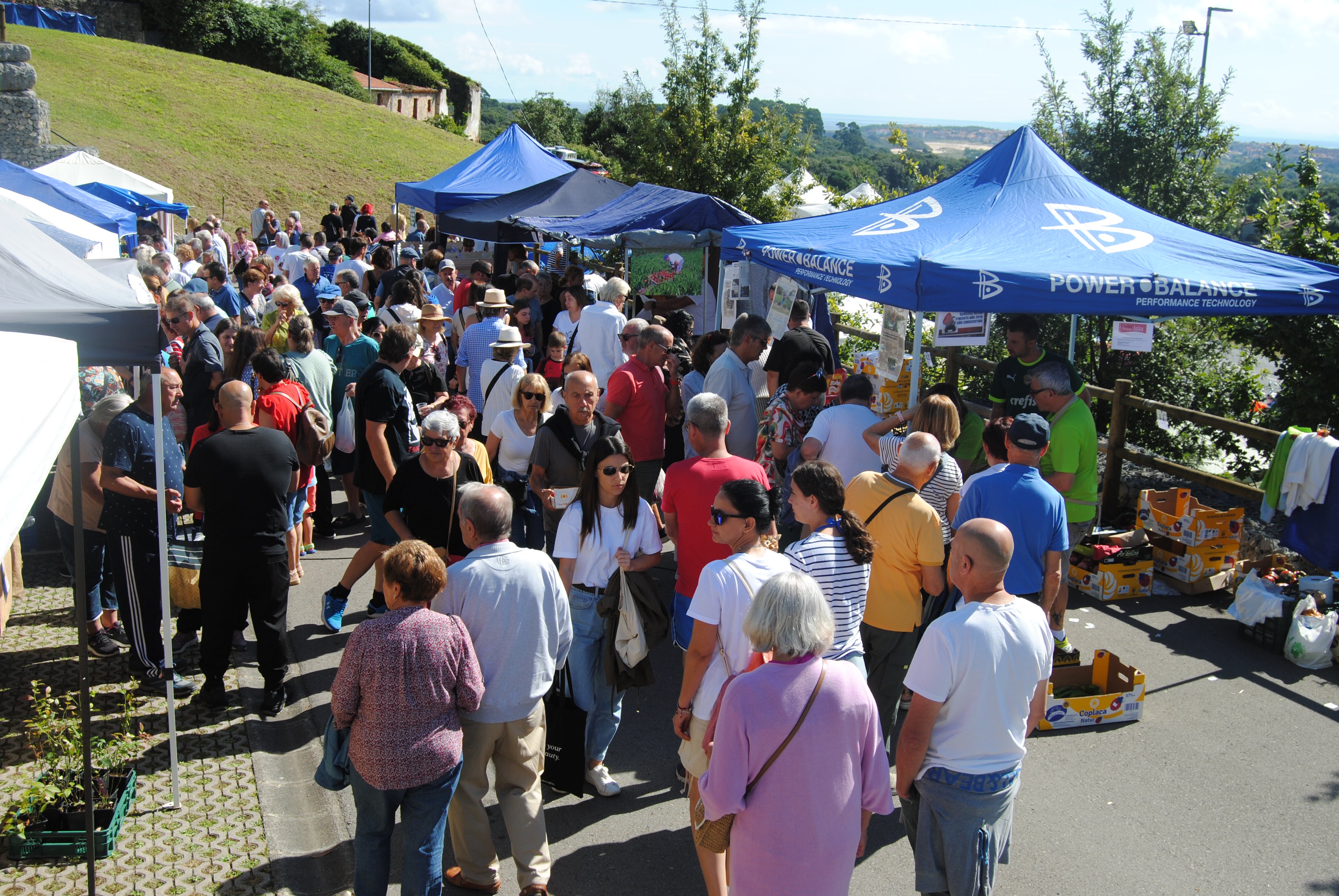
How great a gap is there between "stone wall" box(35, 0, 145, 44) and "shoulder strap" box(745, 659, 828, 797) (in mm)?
60292

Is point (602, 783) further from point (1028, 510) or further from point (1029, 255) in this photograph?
point (1029, 255)

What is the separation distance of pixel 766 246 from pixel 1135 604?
12.1 feet

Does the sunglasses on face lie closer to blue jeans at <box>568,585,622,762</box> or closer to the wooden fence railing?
blue jeans at <box>568,585,622,762</box>

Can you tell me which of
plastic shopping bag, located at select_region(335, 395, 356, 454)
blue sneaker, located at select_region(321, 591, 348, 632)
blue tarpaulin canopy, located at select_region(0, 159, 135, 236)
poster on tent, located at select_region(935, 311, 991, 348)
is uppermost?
blue tarpaulin canopy, located at select_region(0, 159, 135, 236)

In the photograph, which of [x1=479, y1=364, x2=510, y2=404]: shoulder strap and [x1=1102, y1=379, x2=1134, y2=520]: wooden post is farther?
[x1=1102, y1=379, x2=1134, y2=520]: wooden post

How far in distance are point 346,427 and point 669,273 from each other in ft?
15.8

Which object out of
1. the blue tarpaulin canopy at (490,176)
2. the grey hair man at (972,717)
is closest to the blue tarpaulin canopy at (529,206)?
the blue tarpaulin canopy at (490,176)

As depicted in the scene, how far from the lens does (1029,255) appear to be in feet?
19.3

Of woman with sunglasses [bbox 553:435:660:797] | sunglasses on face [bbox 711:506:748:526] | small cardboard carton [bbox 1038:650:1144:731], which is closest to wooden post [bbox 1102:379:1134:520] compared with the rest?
small cardboard carton [bbox 1038:650:1144:731]

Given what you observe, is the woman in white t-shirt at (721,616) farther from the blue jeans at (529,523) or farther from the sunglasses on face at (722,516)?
the blue jeans at (529,523)

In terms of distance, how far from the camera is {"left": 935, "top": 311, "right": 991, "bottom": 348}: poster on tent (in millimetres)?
6441

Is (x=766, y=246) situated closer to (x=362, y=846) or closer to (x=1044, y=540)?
(x=1044, y=540)

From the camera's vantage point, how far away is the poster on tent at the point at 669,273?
433 inches

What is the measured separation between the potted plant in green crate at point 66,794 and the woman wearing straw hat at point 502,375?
10.3 feet
